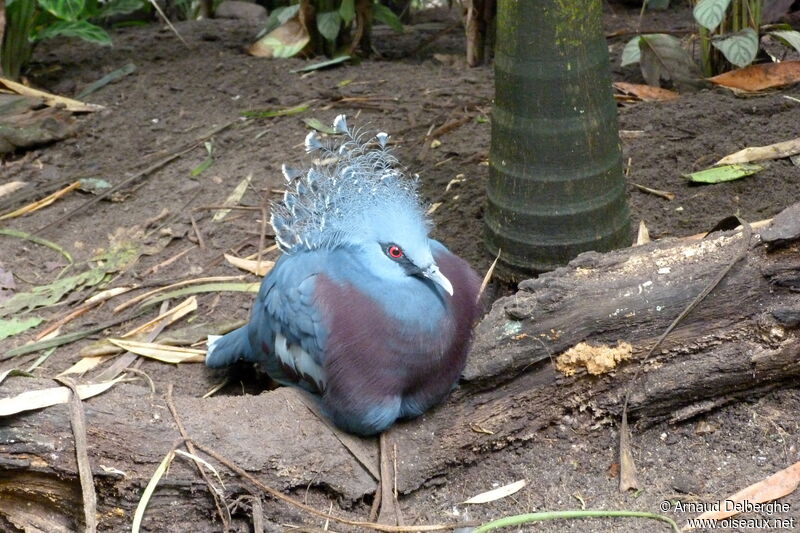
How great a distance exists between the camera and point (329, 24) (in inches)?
195

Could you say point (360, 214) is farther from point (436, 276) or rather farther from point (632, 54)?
point (632, 54)

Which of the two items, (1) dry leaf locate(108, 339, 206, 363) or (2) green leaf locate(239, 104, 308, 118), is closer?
(1) dry leaf locate(108, 339, 206, 363)

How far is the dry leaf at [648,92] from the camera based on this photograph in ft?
14.1

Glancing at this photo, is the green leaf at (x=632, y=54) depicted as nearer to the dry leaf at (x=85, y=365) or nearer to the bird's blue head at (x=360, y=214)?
the bird's blue head at (x=360, y=214)

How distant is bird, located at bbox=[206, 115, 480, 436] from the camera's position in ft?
7.59

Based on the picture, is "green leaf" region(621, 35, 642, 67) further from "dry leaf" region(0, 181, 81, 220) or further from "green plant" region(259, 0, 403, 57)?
"dry leaf" region(0, 181, 81, 220)

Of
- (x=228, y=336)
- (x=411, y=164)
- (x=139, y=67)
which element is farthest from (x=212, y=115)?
(x=228, y=336)

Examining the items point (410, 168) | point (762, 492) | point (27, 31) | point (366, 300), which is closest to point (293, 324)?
point (366, 300)

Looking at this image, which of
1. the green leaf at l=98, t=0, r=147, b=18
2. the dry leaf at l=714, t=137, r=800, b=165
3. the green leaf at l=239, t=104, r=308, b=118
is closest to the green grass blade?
the dry leaf at l=714, t=137, r=800, b=165

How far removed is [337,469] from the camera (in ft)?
7.72

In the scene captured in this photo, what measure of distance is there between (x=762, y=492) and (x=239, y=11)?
5555 mm

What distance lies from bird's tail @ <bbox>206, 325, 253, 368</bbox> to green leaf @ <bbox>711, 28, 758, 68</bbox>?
101 inches

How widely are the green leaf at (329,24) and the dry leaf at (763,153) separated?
2.34m

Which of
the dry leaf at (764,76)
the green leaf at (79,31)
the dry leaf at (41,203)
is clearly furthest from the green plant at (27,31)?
the dry leaf at (764,76)
